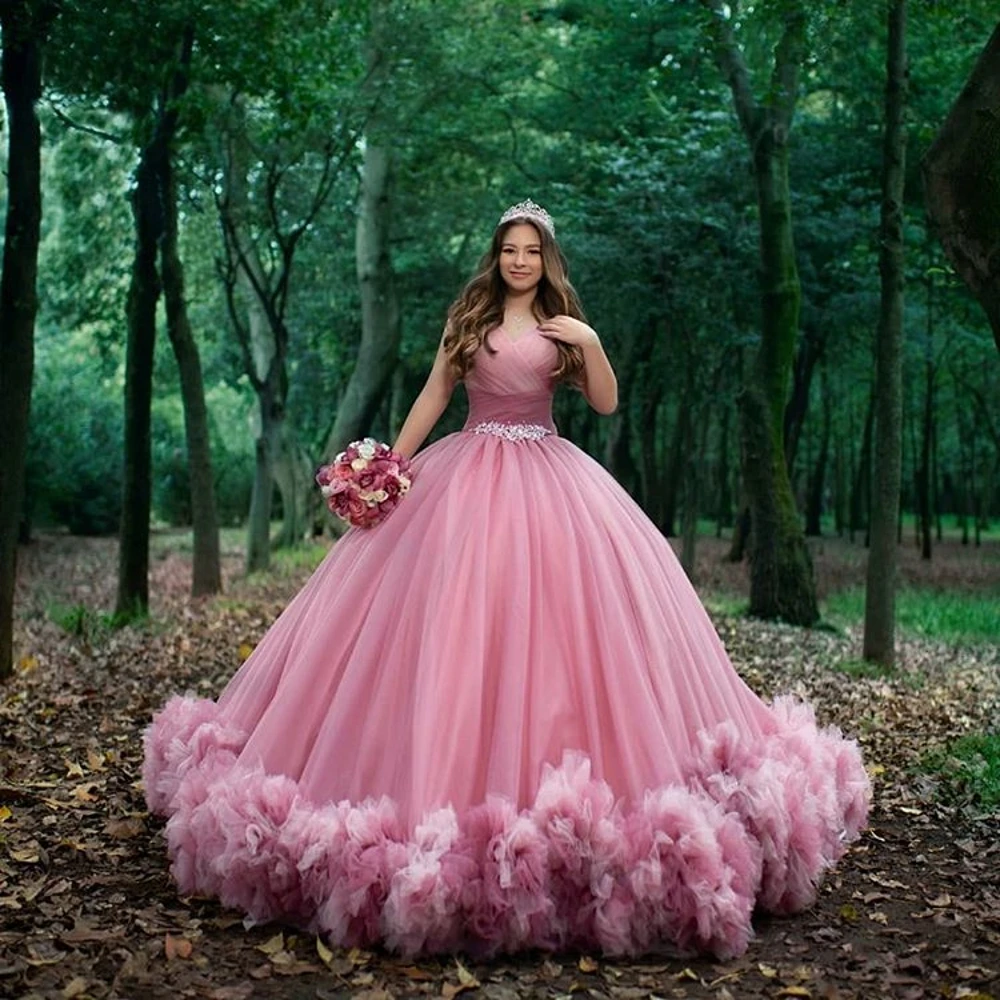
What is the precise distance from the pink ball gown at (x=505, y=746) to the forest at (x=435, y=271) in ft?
0.78

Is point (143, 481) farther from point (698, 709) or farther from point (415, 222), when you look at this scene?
point (415, 222)

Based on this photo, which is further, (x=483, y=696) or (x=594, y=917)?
(x=483, y=696)

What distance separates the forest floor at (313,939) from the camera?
158 inches

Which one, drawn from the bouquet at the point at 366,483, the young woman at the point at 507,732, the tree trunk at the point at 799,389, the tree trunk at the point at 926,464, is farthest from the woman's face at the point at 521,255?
the tree trunk at the point at 926,464

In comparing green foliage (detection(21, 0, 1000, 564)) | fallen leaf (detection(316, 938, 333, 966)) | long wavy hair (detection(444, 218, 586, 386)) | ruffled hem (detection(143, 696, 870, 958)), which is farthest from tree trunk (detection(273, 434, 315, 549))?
fallen leaf (detection(316, 938, 333, 966))

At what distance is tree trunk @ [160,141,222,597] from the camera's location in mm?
12962

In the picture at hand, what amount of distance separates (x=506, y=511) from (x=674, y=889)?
5.08ft

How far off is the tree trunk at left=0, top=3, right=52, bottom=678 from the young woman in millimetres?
3719

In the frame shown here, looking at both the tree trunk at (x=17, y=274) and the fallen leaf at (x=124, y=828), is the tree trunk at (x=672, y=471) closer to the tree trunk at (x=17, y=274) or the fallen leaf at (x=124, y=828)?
the tree trunk at (x=17, y=274)

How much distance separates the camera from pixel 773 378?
13469 millimetres

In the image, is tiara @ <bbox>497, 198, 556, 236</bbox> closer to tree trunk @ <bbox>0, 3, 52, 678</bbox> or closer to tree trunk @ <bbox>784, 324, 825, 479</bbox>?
tree trunk @ <bbox>0, 3, 52, 678</bbox>

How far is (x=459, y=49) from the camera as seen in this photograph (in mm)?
19266

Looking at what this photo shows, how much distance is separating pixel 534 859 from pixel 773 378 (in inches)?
398

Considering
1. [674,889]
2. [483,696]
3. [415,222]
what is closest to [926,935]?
[674,889]
